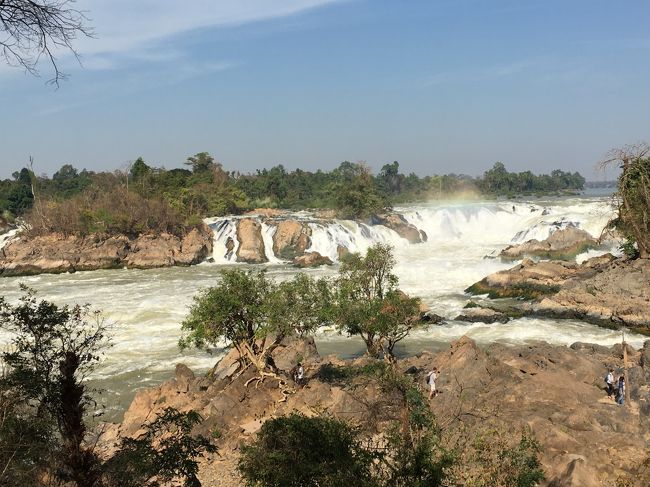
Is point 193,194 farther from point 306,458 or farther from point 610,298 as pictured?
point 306,458

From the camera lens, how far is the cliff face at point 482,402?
1169cm

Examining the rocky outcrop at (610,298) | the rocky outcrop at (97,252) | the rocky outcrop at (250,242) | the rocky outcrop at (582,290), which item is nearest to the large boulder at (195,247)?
the rocky outcrop at (97,252)

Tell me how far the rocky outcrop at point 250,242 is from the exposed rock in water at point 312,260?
146 inches

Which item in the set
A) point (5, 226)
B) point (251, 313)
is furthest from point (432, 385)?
point (5, 226)

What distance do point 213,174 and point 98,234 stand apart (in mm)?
24657

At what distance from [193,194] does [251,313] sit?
4680 centimetres

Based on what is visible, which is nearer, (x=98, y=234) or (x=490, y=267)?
(x=490, y=267)

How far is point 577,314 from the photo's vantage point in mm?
27016

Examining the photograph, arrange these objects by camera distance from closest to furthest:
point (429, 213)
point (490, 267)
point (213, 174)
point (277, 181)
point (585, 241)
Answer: point (490, 267)
point (585, 241)
point (429, 213)
point (213, 174)
point (277, 181)

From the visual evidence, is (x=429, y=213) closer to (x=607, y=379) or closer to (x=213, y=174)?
(x=213, y=174)

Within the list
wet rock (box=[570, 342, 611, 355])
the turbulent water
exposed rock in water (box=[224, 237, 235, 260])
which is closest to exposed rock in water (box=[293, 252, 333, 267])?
the turbulent water

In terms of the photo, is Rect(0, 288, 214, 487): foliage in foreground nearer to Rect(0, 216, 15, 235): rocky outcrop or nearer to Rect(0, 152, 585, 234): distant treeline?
Rect(0, 152, 585, 234): distant treeline

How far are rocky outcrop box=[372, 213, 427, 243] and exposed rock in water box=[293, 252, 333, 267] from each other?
36.0ft

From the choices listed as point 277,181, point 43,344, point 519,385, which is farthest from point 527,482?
point 277,181
